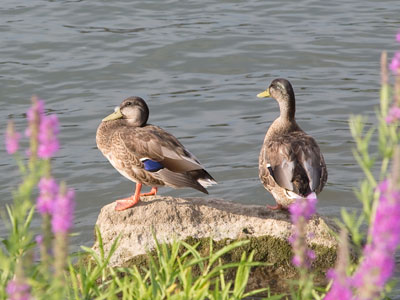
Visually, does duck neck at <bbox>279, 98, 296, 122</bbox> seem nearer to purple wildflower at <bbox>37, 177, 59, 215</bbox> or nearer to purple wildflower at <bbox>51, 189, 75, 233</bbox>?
purple wildflower at <bbox>37, 177, 59, 215</bbox>

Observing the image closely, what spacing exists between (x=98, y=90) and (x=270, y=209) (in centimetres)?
537

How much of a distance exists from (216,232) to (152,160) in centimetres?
83

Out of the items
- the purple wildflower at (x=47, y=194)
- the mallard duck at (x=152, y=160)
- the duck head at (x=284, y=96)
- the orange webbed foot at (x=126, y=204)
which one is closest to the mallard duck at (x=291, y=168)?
the mallard duck at (x=152, y=160)

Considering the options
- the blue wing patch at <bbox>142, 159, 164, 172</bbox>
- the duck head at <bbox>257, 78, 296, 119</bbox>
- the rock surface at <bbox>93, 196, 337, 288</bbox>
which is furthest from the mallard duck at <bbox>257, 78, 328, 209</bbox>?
the blue wing patch at <bbox>142, 159, 164, 172</bbox>

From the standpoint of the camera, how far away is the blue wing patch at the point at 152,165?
656 centimetres

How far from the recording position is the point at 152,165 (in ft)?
21.6

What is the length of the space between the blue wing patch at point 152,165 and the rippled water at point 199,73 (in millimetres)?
1293

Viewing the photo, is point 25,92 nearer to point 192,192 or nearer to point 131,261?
point 192,192

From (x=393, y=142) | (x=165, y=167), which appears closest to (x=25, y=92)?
(x=165, y=167)

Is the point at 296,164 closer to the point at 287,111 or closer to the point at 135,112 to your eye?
the point at 287,111

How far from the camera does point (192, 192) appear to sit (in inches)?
350

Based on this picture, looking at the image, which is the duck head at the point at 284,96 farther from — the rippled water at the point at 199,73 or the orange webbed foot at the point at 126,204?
the orange webbed foot at the point at 126,204

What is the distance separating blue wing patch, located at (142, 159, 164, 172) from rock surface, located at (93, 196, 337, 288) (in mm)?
361

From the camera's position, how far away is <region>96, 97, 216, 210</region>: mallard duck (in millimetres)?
6500
